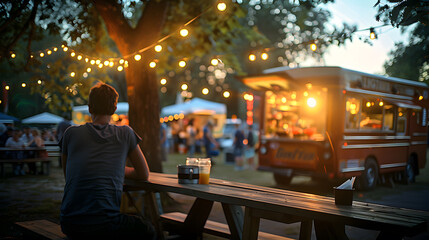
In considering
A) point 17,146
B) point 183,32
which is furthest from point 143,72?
point 17,146

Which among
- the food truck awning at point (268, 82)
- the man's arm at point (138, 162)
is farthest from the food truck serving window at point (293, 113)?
the man's arm at point (138, 162)

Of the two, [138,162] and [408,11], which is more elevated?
[408,11]

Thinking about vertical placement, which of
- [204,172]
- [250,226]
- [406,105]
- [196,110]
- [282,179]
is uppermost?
[406,105]

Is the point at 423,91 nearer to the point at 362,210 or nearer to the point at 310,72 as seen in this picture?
the point at 310,72

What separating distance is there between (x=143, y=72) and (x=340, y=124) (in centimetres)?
476

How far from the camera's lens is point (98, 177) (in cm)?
290

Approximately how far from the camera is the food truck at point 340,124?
973cm

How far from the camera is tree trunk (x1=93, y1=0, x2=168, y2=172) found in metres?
7.50

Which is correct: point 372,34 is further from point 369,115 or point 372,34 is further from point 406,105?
point 406,105

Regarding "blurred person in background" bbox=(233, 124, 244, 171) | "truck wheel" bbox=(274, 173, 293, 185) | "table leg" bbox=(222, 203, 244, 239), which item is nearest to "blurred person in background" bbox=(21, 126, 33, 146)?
"blurred person in background" bbox=(233, 124, 244, 171)

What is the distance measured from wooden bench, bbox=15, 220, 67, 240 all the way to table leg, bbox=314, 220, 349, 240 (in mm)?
2273

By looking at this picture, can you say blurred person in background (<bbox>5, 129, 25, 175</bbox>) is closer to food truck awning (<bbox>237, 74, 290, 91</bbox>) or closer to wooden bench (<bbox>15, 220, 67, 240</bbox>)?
food truck awning (<bbox>237, 74, 290, 91</bbox>)

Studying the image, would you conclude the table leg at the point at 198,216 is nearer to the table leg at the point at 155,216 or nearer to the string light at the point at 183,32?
the table leg at the point at 155,216

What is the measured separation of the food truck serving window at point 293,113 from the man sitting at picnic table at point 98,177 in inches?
319
